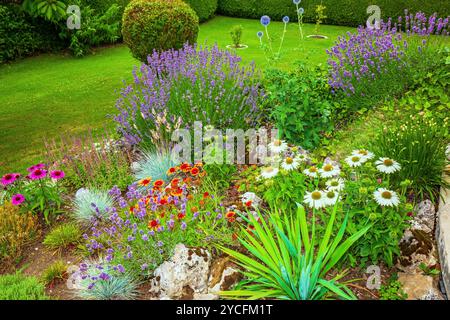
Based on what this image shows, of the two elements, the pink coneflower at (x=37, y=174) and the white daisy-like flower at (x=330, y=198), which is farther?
the pink coneflower at (x=37, y=174)

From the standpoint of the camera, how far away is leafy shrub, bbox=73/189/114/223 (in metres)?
4.62

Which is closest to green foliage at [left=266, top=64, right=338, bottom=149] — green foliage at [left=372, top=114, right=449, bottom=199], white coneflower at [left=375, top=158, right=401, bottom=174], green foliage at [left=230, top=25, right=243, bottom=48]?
green foliage at [left=372, top=114, right=449, bottom=199]

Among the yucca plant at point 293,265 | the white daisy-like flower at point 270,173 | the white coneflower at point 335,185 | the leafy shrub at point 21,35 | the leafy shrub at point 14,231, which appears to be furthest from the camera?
the leafy shrub at point 21,35

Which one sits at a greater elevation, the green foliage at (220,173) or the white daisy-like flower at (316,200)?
the white daisy-like flower at (316,200)

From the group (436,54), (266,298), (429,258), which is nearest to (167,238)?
(266,298)

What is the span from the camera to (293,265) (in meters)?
3.30

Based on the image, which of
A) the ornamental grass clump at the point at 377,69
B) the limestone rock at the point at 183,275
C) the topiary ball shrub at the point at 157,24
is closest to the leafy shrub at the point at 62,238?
the limestone rock at the point at 183,275

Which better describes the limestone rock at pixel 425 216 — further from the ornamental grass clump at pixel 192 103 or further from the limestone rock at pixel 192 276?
the ornamental grass clump at pixel 192 103

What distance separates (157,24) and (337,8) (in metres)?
8.61

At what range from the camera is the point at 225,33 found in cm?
1540

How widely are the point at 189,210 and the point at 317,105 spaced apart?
88.9 inches

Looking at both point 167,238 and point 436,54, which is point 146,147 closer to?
point 167,238

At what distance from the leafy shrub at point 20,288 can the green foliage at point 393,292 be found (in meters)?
2.49

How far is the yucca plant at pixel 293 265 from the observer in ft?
10.2
